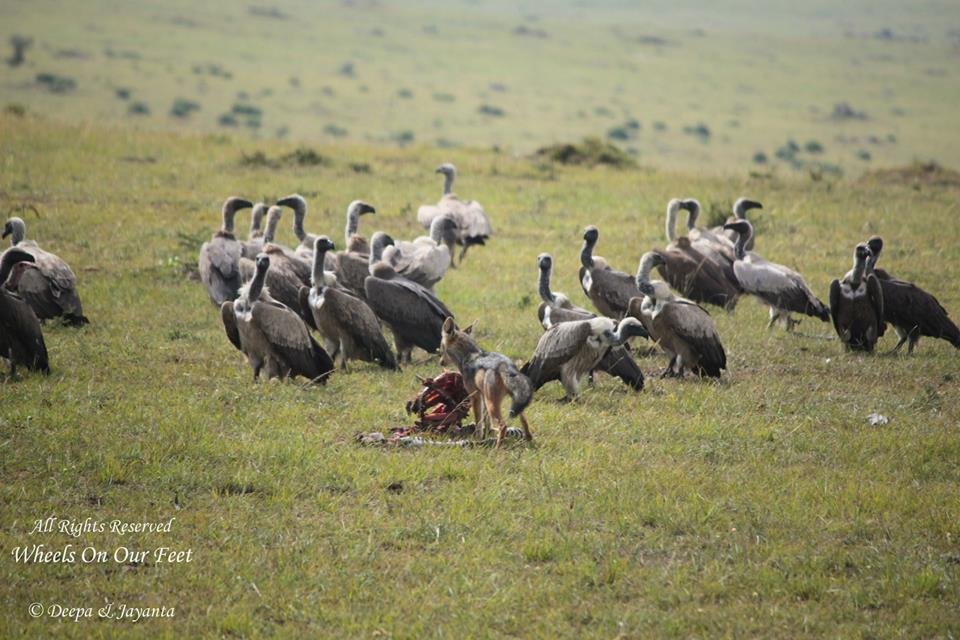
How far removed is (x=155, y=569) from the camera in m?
5.39

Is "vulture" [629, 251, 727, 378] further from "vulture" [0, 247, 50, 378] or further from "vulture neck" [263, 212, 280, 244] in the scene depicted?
"vulture" [0, 247, 50, 378]

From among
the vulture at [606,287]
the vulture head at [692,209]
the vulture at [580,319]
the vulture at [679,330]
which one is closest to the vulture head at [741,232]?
the vulture head at [692,209]

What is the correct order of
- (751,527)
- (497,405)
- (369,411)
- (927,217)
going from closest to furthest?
1. (751,527)
2. (497,405)
3. (369,411)
4. (927,217)

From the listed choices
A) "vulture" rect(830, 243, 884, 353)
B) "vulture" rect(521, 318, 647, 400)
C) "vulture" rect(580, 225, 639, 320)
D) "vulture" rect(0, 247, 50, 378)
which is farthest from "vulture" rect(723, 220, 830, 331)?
"vulture" rect(0, 247, 50, 378)

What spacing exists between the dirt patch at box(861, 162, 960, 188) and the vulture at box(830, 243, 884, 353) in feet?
34.3

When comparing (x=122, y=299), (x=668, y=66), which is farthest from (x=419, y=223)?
(x=668, y=66)

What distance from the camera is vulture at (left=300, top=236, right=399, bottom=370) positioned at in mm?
9094

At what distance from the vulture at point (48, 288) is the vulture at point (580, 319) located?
3.79 m

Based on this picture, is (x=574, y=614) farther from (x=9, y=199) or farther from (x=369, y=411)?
(x=9, y=199)

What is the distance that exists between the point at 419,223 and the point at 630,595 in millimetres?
10101

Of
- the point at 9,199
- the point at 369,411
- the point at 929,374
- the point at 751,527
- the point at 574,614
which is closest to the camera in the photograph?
the point at 574,614

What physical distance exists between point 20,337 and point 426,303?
10.1 feet

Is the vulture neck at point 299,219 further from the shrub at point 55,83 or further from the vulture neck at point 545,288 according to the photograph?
the shrub at point 55,83

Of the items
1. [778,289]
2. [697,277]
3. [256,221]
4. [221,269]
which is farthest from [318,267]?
[778,289]
